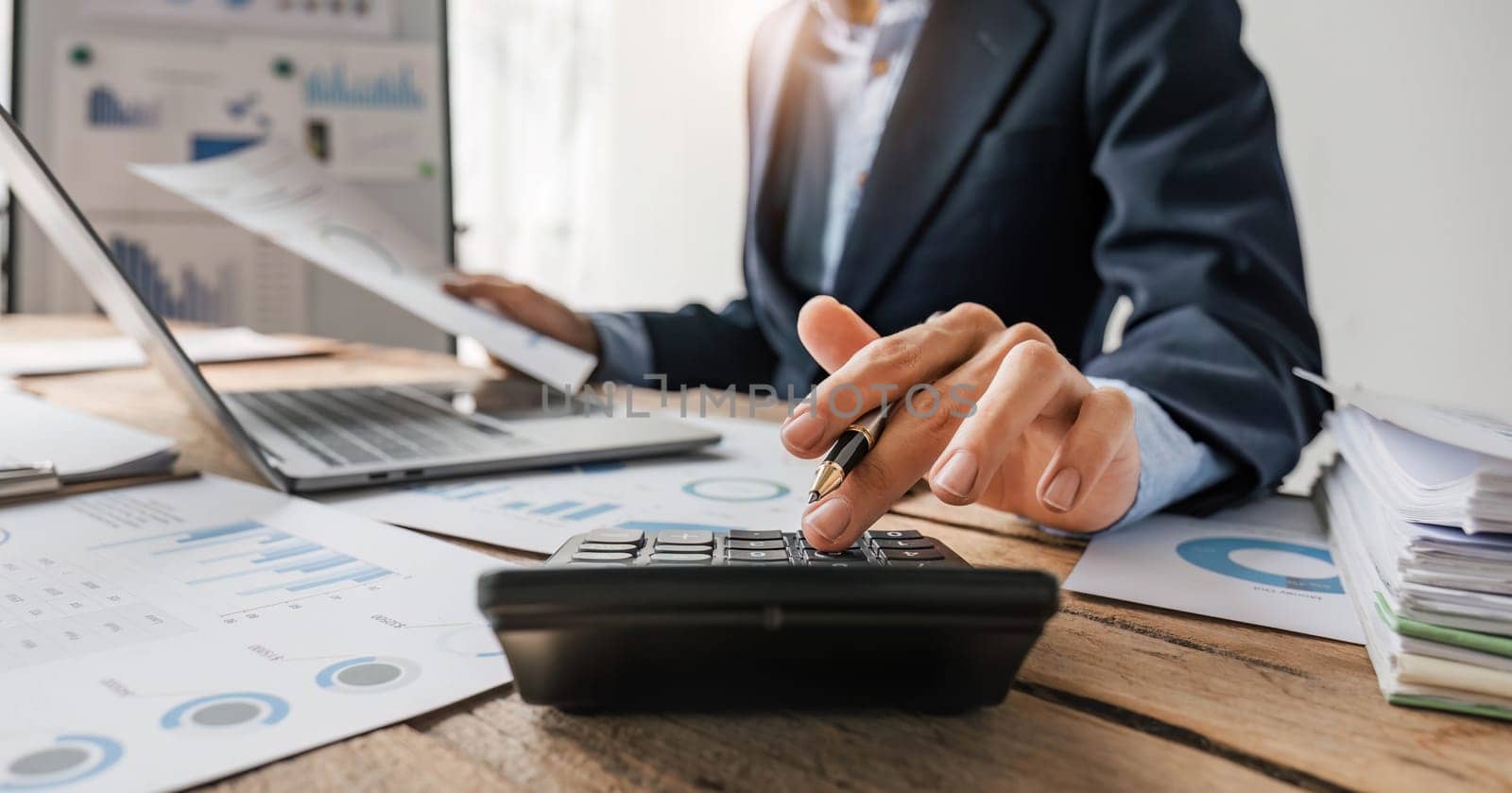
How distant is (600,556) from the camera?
11.9 inches

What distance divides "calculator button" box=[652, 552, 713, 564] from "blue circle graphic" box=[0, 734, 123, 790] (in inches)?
5.8

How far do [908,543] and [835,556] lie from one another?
0.09 ft

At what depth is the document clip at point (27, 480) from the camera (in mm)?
488

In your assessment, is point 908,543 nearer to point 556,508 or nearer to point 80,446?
point 556,508

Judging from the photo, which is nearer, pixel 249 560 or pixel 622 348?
pixel 249 560

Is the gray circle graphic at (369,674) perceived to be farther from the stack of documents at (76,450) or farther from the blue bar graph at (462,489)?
the stack of documents at (76,450)

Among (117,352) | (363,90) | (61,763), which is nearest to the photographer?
(61,763)

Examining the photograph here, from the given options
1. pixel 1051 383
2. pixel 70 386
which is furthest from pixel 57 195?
pixel 70 386

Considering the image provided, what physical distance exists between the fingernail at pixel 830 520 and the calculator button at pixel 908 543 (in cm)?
2

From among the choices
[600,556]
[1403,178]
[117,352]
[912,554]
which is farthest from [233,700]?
[1403,178]

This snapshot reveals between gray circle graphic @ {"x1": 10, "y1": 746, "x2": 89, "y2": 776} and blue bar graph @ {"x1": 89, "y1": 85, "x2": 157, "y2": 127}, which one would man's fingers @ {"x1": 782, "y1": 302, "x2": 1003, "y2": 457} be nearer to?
gray circle graphic @ {"x1": 10, "y1": 746, "x2": 89, "y2": 776}

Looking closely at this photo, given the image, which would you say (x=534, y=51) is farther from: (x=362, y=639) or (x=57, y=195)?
(x=362, y=639)

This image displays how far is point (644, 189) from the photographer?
3.29 m

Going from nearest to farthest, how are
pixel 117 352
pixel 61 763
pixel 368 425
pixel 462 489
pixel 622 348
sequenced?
pixel 61 763 → pixel 462 489 → pixel 368 425 → pixel 622 348 → pixel 117 352
